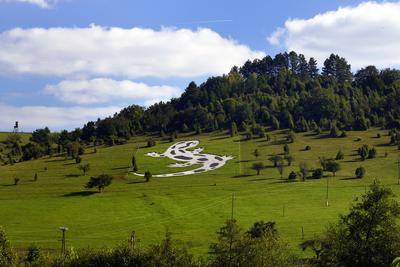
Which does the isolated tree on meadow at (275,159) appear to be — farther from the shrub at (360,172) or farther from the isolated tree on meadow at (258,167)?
the shrub at (360,172)

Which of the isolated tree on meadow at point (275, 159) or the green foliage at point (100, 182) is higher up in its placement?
the isolated tree on meadow at point (275, 159)

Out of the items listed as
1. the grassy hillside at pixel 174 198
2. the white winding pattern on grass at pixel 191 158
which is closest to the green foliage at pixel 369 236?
the grassy hillside at pixel 174 198

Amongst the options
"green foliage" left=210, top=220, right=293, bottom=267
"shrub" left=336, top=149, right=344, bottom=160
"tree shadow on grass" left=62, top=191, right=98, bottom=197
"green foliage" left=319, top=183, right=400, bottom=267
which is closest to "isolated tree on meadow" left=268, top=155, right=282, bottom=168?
"shrub" left=336, top=149, right=344, bottom=160

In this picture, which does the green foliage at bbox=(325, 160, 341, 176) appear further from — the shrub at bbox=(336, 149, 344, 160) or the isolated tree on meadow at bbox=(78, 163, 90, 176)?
the isolated tree on meadow at bbox=(78, 163, 90, 176)

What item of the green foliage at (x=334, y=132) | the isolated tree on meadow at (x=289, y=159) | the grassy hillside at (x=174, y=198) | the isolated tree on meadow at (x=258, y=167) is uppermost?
the green foliage at (x=334, y=132)

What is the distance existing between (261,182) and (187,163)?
36.5m

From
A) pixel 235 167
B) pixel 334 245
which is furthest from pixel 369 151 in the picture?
pixel 334 245

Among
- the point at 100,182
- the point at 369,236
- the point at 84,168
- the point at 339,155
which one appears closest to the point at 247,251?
the point at 369,236

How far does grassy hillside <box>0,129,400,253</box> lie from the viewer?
92.4m

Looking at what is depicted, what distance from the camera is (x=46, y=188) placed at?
134 meters

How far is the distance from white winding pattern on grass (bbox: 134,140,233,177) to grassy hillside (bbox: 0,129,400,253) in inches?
162

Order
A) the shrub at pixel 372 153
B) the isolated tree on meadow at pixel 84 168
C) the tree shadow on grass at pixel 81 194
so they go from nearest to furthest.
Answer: the tree shadow on grass at pixel 81 194
the isolated tree on meadow at pixel 84 168
the shrub at pixel 372 153

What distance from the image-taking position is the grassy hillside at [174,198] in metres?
92.4

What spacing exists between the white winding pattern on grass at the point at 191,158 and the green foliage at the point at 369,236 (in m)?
107
